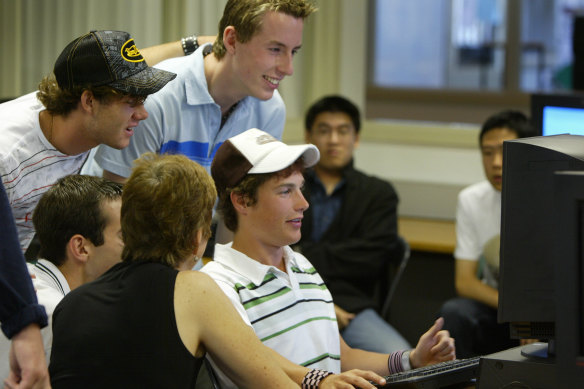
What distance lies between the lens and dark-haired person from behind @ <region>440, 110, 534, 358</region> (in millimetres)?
3285

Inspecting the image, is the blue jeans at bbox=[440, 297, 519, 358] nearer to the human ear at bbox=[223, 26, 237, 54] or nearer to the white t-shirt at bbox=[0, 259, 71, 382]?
the human ear at bbox=[223, 26, 237, 54]

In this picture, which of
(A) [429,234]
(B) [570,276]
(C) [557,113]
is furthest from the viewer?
(A) [429,234]

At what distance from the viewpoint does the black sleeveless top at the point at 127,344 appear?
1.52m

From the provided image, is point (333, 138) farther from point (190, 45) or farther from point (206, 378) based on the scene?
point (206, 378)

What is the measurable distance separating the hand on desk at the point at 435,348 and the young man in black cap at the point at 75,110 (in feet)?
2.64

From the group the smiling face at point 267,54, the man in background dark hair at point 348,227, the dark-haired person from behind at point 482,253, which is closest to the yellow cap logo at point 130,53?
the smiling face at point 267,54

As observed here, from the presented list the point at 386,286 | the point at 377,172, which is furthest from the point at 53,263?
the point at 377,172

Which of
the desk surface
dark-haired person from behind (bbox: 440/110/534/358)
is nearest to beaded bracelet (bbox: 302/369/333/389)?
dark-haired person from behind (bbox: 440/110/534/358)

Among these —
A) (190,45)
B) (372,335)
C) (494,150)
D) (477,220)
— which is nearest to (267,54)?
(190,45)

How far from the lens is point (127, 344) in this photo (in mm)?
1519

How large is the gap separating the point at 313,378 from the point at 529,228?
20.0 inches

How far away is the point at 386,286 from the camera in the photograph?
140 inches

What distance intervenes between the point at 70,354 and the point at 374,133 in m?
3.63

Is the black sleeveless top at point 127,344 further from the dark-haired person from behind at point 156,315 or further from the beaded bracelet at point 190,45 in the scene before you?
the beaded bracelet at point 190,45
